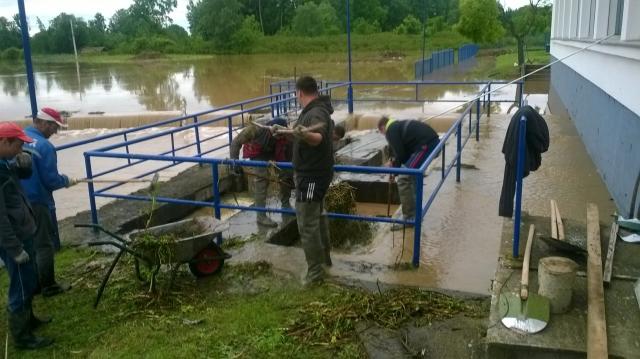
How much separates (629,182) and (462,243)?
2056mm

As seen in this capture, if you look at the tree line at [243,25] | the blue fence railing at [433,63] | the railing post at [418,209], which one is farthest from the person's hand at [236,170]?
the tree line at [243,25]

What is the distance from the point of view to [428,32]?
65.7 m

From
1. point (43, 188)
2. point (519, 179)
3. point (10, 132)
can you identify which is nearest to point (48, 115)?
point (43, 188)

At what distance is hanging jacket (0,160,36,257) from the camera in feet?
12.1

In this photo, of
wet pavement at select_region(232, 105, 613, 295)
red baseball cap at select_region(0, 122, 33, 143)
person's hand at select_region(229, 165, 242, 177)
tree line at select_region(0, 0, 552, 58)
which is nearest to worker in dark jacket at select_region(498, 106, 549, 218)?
wet pavement at select_region(232, 105, 613, 295)

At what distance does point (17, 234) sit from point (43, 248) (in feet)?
3.07

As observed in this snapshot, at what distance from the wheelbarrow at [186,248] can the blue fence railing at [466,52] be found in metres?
42.9

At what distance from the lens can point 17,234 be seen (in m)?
3.92

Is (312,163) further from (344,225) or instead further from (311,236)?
(344,225)

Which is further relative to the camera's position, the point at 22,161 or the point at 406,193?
the point at 406,193

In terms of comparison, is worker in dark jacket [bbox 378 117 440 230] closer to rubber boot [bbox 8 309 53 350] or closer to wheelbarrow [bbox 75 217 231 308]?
wheelbarrow [bbox 75 217 231 308]

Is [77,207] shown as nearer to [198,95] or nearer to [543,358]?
[543,358]

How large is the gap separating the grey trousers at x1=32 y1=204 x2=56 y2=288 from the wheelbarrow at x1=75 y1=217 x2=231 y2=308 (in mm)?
346

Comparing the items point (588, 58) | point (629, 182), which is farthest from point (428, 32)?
point (629, 182)
